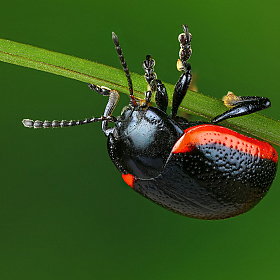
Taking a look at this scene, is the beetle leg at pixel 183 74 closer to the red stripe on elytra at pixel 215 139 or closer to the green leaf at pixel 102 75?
the green leaf at pixel 102 75

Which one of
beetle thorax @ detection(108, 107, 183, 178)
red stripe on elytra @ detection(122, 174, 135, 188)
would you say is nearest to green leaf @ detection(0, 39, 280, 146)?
beetle thorax @ detection(108, 107, 183, 178)

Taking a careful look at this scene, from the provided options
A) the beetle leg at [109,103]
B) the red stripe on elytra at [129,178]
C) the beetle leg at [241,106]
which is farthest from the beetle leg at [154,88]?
the red stripe on elytra at [129,178]

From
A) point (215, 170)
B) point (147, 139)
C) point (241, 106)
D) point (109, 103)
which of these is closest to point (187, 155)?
point (215, 170)

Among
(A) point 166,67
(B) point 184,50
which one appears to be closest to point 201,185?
(B) point 184,50

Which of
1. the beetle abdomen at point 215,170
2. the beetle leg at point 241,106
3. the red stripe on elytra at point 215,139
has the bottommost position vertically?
the beetle abdomen at point 215,170

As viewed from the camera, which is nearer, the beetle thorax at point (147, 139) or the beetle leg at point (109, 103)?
the beetle thorax at point (147, 139)

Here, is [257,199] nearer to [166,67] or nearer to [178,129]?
[178,129]

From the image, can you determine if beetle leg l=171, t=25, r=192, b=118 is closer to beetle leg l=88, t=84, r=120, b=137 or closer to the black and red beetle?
the black and red beetle
